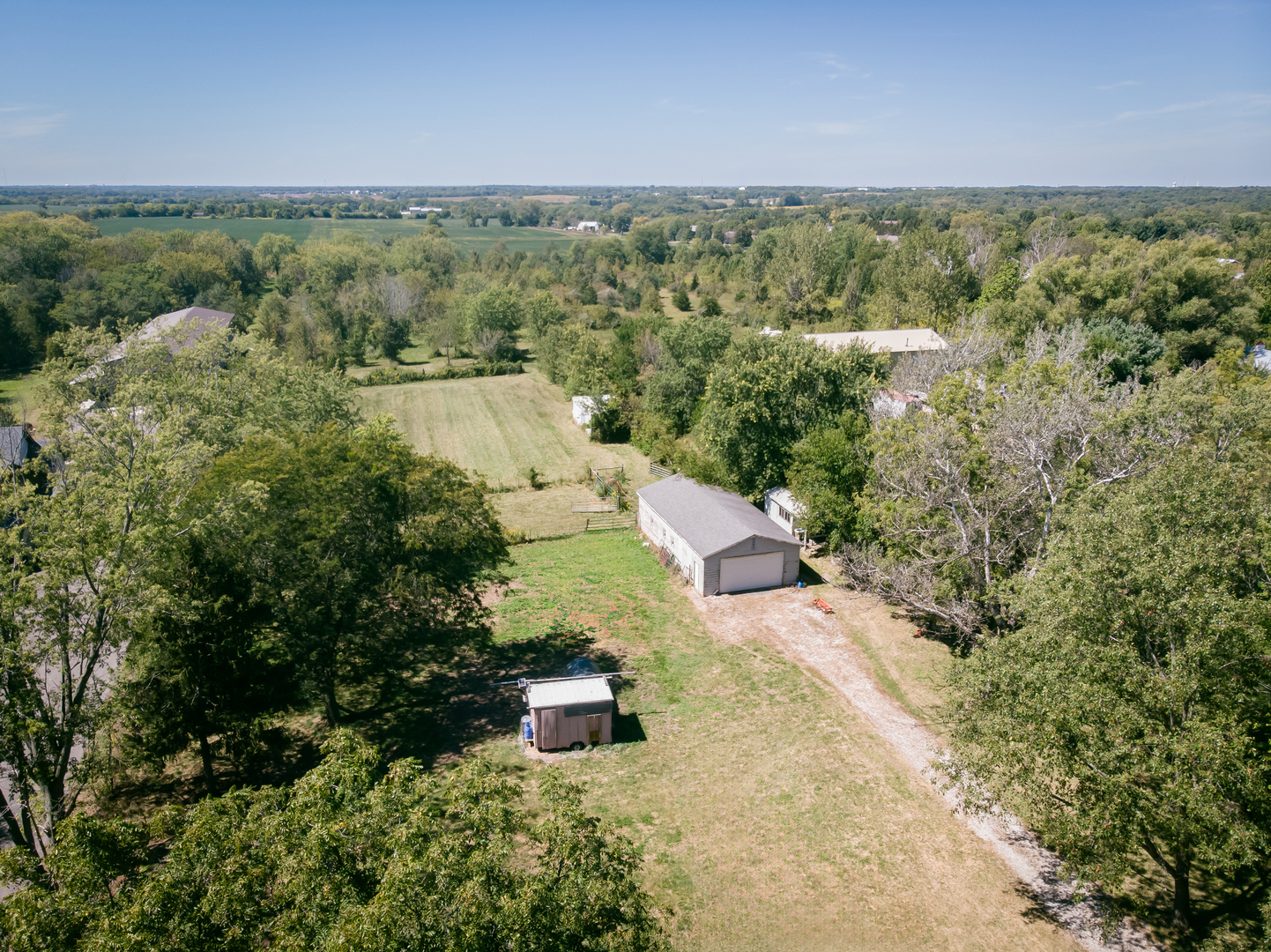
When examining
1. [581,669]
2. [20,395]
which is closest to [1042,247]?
[581,669]

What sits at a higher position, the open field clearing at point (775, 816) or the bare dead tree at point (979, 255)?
the bare dead tree at point (979, 255)

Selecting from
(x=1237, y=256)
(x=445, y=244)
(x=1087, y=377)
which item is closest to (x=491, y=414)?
(x=1087, y=377)

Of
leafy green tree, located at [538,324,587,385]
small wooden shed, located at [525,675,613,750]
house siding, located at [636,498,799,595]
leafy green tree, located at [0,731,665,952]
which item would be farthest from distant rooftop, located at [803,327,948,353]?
leafy green tree, located at [0,731,665,952]

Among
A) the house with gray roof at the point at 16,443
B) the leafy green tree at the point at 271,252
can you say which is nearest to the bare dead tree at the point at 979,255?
the house with gray roof at the point at 16,443

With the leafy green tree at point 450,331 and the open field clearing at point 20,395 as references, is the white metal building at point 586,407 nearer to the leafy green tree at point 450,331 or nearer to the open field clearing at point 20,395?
the leafy green tree at point 450,331

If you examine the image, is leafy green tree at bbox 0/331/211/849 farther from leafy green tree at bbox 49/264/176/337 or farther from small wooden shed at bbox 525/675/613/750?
leafy green tree at bbox 49/264/176/337

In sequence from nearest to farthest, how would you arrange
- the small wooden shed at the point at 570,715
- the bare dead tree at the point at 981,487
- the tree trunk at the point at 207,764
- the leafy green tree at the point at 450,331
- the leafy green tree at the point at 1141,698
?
the leafy green tree at the point at 1141,698 < the tree trunk at the point at 207,764 < the small wooden shed at the point at 570,715 < the bare dead tree at the point at 981,487 < the leafy green tree at the point at 450,331

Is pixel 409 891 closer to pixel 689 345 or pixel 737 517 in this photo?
pixel 737 517

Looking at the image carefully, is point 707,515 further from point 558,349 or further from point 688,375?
point 558,349
